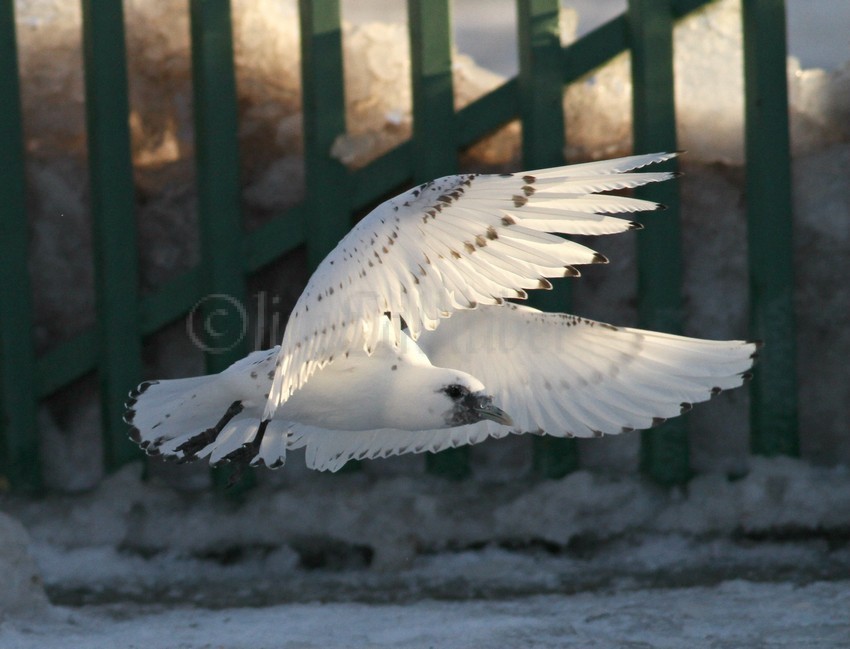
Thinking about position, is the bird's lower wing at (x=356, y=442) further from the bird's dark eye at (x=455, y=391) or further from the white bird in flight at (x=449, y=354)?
the bird's dark eye at (x=455, y=391)

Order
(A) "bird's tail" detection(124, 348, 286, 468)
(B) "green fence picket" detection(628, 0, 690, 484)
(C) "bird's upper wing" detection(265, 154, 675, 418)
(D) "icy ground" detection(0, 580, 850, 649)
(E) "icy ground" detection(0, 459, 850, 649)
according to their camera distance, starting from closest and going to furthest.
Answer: (C) "bird's upper wing" detection(265, 154, 675, 418) < (A) "bird's tail" detection(124, 348, 286, 468) < (D) "icy ground" detection(0, 580, 850, 649) < (E) "icy ground" detection(0, 459, 850, 649) < (B) "green fence picket" detection(628, 0, 690, 484)

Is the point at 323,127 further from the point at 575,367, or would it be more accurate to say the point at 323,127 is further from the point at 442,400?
the point at 442,400

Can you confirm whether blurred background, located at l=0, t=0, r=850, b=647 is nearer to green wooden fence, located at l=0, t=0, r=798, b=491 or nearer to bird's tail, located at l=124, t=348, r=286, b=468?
green wooden fence, located at l=0, t=0, r=798, b=491

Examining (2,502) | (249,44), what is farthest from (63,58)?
(2,502)

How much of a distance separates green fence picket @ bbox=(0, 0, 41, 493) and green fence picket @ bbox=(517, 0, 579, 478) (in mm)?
2230

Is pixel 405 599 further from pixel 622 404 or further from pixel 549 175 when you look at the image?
pixel 549 175

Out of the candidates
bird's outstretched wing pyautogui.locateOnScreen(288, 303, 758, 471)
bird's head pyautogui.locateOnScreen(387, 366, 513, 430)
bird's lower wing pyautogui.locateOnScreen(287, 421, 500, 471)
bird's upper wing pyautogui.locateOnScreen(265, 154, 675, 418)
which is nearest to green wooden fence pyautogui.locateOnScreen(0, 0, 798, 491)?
bird's lower wing pyautogui.locateOnScreen(287, 421, 500, 471)

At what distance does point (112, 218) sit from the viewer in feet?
17.2

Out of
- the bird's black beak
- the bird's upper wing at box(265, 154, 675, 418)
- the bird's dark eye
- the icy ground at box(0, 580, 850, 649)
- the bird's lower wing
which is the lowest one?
the icy ground at box(0, 580, 850, 649)

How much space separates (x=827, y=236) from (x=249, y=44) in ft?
9.19

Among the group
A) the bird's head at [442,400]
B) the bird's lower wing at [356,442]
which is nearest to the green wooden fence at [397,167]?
the bird's lower wing at [356,442]

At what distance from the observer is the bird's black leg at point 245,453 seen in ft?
12.2

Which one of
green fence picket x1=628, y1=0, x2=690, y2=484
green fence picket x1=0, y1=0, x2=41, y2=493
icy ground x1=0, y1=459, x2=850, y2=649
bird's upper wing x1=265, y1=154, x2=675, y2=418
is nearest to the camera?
bird's upper wing x1=265, y1=154, x2=675, y2=418

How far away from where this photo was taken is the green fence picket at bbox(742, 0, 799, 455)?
17.0 feet
